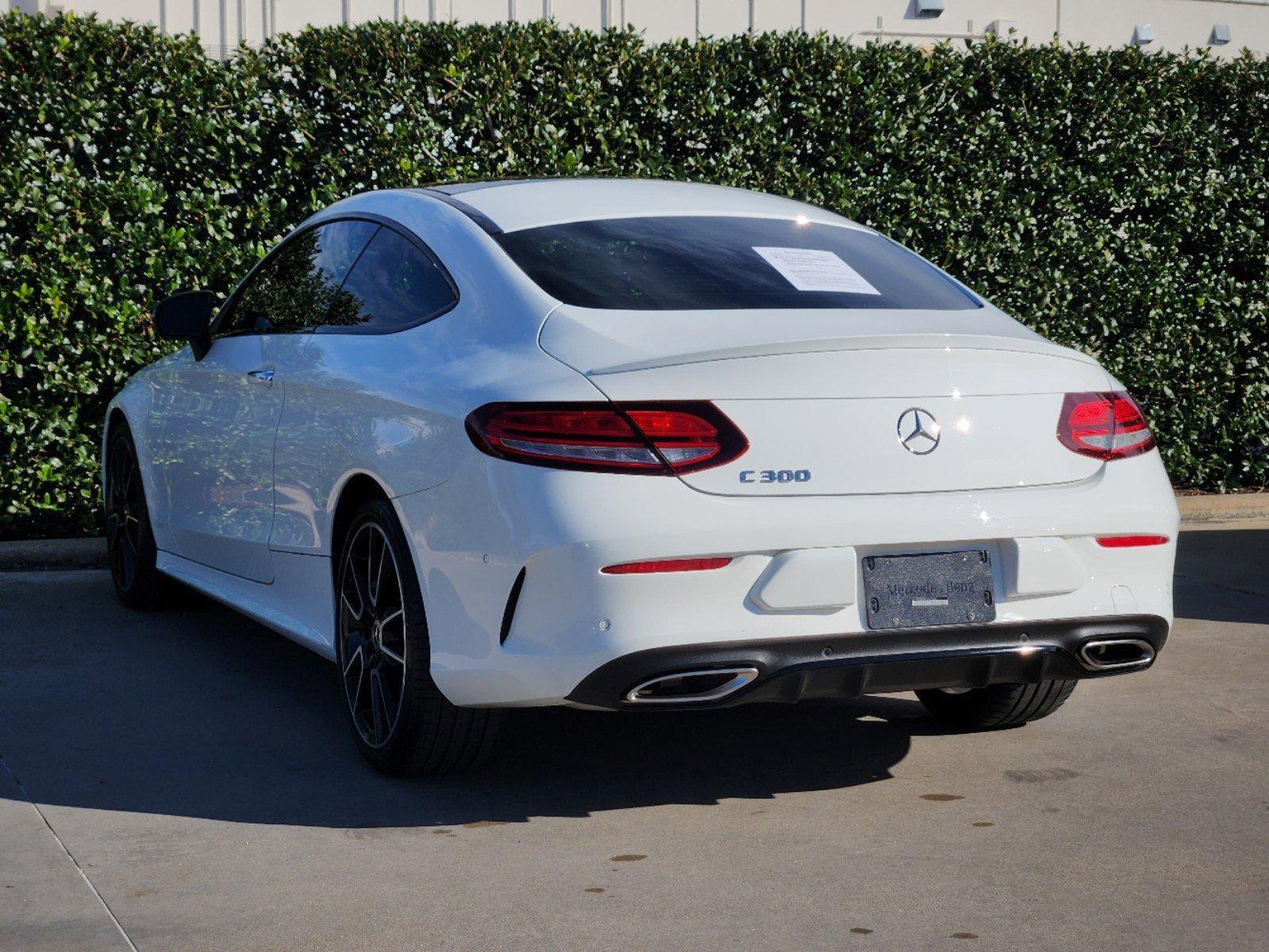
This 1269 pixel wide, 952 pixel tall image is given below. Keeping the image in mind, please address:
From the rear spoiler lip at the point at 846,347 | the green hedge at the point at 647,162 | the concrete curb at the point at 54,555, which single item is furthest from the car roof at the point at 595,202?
the concrete curb at the point at 54,555

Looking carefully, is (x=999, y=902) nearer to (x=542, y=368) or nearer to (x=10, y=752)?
(x=542, y=368)

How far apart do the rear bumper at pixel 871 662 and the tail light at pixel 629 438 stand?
426 mm

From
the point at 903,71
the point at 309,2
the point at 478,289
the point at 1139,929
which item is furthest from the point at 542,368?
the point at 309,2

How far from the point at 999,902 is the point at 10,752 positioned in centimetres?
283

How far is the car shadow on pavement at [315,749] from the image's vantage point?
4289mm

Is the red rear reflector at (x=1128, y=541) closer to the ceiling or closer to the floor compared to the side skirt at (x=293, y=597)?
closer to the ceiling

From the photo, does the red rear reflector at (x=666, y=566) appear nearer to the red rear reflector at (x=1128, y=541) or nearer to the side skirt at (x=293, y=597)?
the red rear reflector at (x=1128, y=541)

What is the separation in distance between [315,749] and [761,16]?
13992 mm

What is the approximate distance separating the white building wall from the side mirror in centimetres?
885

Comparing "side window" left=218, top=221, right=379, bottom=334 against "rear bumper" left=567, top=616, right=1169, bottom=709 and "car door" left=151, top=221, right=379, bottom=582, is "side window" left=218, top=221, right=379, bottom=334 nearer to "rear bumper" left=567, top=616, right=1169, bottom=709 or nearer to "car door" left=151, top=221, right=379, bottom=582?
"car door" left=151, top=221, right=379, bottom=582

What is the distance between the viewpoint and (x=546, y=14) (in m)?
16.5

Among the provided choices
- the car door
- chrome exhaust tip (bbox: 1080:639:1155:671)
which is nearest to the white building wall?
the car door

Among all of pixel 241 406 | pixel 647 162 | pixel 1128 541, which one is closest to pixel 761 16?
pixel 647 162

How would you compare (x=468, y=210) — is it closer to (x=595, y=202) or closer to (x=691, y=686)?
(x=595, y=202)
